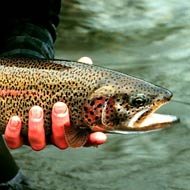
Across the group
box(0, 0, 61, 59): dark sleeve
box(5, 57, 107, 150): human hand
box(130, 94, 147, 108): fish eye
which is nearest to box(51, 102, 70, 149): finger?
box(5, 57, 107, 150): human hand

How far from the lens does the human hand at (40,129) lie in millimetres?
2262

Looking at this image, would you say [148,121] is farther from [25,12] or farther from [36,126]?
[25,12]

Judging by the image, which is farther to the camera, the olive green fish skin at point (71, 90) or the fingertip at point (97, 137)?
the fingertip at point (97, 137)

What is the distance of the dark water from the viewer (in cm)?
350

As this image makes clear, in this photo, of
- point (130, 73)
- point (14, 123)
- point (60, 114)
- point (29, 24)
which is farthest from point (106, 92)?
point (130, 73)

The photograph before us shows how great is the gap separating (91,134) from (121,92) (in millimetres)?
191

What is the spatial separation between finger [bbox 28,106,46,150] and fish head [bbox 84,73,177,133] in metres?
0.15

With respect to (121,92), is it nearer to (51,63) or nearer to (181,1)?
(51,63)

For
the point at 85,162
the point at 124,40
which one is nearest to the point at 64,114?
the point at 85,162

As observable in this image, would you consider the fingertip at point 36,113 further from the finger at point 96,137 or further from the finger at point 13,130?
the finger at point 96,137

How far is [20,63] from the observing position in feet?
7.85

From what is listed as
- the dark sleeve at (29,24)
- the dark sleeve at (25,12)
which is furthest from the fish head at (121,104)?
the dark sleeve at (25,12)

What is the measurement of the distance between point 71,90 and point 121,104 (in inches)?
6.6

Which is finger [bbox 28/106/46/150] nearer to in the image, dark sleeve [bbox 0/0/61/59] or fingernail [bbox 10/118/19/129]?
fingernail [bbox 10/118/19/129]
